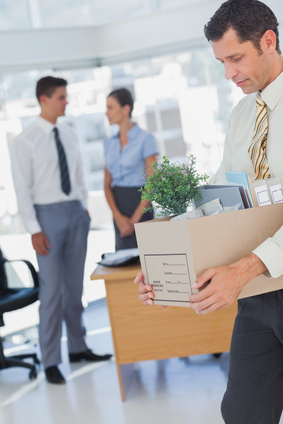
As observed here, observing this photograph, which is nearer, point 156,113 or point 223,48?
point 223,48

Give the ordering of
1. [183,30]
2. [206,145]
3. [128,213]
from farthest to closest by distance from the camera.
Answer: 1. [206,145]
2. [183,30]
3. [128,213]

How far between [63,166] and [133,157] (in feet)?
1.91

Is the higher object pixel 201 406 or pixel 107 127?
pixel 107 127

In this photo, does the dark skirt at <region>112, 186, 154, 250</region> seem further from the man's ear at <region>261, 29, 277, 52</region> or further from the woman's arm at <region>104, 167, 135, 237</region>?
the man's ear at <region>261, 29, 277, 52</region>

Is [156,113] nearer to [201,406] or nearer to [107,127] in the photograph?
[107,127]

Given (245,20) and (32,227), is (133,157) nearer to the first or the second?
(32,227)

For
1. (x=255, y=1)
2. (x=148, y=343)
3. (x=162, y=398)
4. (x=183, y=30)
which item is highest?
(x=183, y=30)

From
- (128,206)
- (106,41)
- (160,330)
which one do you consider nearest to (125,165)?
(128,206)

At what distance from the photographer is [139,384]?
379 cm

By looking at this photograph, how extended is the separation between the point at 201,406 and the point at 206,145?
2.84 metres

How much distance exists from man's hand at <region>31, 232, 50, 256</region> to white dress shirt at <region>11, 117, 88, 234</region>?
0.04 meters

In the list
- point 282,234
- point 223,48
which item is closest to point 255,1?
point 223,48

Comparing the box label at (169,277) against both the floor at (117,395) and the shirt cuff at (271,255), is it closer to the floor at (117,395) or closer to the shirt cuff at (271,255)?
the shirt cuff at (271,255)

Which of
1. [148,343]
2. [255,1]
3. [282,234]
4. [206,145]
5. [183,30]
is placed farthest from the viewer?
[206,145]
